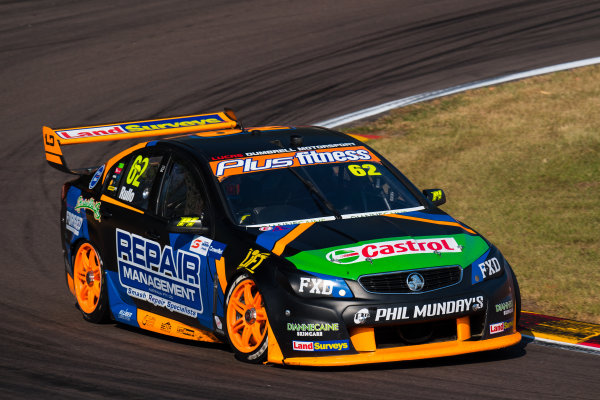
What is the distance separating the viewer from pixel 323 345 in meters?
6.68

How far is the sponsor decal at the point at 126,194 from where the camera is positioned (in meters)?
8.64

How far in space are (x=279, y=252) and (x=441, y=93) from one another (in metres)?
9.62

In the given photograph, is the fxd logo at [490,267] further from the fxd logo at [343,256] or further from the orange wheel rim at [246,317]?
the orange wheel rim at [246,317]

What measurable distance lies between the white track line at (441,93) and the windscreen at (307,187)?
7239mm

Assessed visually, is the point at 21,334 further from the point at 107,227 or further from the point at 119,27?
the point at 119,27

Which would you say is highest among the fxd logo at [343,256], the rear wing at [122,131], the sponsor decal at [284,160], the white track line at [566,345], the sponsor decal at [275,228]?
the rear wing at [122,131]

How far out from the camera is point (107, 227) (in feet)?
28.7

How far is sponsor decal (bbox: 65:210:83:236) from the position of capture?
9.25 metres

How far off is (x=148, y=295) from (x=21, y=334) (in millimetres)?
991

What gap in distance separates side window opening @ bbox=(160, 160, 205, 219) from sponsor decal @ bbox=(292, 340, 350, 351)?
1639 millimetres

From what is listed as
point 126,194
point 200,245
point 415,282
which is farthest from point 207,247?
point 415,282

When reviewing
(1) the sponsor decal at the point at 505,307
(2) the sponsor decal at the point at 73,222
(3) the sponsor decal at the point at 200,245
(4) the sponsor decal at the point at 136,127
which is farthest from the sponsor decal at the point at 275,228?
(2) the sponsor decal at the point at 73,222

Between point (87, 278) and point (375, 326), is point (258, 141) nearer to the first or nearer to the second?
point (87, 278)

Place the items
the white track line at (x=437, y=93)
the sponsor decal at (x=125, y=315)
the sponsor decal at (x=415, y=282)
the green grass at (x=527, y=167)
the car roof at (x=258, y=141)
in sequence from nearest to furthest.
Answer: the sponsor decal at (x=415, y=282) → the car roof at (x=258, y=141) → the sponsor decal at (x=125, y=315) → the green grass at (x=527, y=167) → the white track line at (x=437, y=93)
